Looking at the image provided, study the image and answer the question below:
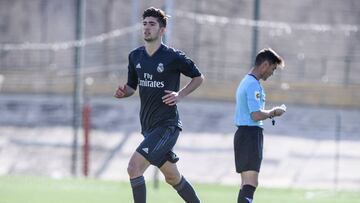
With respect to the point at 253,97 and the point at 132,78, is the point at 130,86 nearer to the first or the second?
the point at 132,78

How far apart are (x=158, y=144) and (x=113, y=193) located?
4.93 meters

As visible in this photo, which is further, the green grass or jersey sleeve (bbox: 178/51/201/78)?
the green grass

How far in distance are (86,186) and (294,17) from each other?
10548 mm

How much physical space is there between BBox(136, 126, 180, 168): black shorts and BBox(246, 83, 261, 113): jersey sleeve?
2.51 feet

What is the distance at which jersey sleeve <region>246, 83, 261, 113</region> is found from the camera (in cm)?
981

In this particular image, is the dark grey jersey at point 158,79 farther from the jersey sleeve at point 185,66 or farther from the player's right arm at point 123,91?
the player's right arm at point 123,91

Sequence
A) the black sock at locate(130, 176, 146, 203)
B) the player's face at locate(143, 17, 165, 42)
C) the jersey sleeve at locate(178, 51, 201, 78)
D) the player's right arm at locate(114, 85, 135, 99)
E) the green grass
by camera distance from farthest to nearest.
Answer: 1. the green grass
2. the player's right arm at locate(114, 85, 135, 99)
3. the jersey sleeve at locate(178, 51, 201, 78)
4. the player's face at locate(143, 17, 165, 42)
5. the black sock at locate(130, 176, 146, 203)

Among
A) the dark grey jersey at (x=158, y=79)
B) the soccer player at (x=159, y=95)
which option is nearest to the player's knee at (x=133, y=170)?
the soccer player at (x=159, y=95)

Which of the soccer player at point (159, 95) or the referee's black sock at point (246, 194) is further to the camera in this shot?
the referee's black sock at point (246, 194)

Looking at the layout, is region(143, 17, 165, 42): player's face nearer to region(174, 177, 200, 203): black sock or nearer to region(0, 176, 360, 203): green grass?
region(174, 177, 200, 203): black sock

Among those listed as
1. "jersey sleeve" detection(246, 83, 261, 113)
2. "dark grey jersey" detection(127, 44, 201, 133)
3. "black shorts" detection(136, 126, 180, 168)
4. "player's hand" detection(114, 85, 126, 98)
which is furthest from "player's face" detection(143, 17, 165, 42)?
"jersey sleeve" detection(246, 83, 261, 113)

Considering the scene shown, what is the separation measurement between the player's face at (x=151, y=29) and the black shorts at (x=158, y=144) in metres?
0.84

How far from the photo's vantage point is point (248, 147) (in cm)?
998

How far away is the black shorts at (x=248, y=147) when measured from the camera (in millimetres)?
9977
